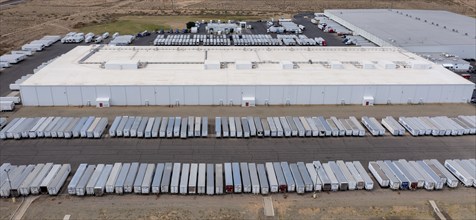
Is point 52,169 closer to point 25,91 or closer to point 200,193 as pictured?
A: point 200,193

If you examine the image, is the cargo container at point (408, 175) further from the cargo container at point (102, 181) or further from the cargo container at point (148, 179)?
the cargo container at point (102, 181)

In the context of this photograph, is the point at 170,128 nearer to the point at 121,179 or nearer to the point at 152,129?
the point at 152,129

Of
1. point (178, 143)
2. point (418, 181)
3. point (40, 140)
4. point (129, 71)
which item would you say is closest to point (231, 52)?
point (129, 71)

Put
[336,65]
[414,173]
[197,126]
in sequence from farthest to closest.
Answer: [336,65] → [197,126] → [414,173]

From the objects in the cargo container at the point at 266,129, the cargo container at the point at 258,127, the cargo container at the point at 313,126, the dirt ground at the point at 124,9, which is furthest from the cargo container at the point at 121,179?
the dirt ground at the point at 124,9

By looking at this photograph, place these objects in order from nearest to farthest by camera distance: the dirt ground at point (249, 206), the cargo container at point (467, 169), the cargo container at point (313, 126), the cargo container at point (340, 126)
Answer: the dirt ground at point (249, 206), the cargo container at point (467, 169), the cargo container at point (313, 126), the cargo container at point (340, 126)

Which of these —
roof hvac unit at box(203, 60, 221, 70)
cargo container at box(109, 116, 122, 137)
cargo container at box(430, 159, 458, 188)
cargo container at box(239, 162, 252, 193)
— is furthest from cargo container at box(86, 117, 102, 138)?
cargo container at box(430, 159, 458, 188)

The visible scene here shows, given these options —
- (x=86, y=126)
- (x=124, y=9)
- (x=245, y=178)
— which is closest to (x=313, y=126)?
(x=245, y=178)

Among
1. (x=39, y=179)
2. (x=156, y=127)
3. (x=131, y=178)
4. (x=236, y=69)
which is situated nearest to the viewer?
(x=39, y=179)
